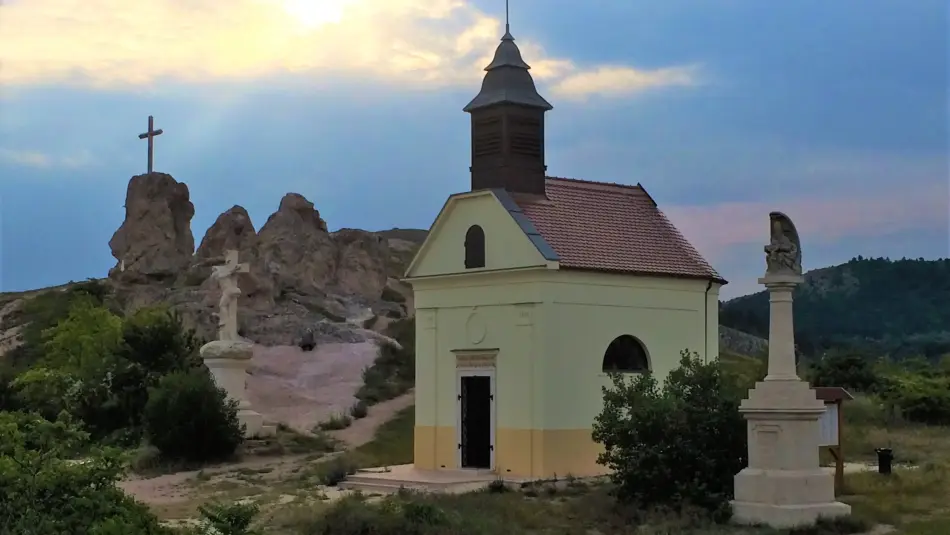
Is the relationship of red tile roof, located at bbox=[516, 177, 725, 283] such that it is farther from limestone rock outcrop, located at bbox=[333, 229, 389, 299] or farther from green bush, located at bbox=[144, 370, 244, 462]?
limestone rock outcrop, located at bbox=[333, 229, 389, 299]

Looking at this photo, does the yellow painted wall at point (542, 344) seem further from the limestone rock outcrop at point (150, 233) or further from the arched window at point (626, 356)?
the limestone rock outcrop at point (150, 233)

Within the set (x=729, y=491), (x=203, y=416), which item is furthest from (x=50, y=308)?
(x=729, y=491)

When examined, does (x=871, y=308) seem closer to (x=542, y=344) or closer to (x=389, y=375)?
(x=389, y=375)

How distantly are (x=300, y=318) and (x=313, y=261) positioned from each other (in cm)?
742

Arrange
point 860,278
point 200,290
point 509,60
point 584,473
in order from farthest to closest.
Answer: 1. point 860,278
2. point 200,290
3. point 509,60
4. point 584,473

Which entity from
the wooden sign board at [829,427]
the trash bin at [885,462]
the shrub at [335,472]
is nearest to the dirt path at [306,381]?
the shrub at [335,472]

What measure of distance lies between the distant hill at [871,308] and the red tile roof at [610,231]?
186ft

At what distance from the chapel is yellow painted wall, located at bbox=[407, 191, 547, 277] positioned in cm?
3

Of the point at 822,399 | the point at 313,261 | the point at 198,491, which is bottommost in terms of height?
the point at 198,491

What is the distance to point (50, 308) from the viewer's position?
5975 centimetres

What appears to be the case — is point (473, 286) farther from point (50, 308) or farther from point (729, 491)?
point (50, 308)

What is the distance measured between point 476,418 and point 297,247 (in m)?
27.1

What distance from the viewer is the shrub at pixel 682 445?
733 inches

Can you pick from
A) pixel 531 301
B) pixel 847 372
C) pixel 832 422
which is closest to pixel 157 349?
pixel 531 301
